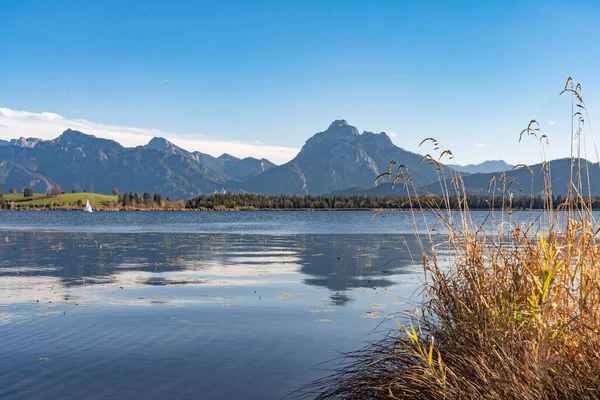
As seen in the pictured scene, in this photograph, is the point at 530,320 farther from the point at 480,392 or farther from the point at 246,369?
the point at 246,369

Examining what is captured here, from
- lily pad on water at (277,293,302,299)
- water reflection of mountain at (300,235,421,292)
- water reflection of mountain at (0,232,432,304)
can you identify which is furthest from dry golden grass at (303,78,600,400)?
lily pad on water at (277,293,302,299)

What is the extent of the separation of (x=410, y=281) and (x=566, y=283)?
1712 centimetres

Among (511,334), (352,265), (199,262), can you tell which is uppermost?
(511,334)

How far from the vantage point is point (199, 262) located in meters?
34.3

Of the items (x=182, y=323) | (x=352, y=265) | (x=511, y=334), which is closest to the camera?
(x=511, y=334)

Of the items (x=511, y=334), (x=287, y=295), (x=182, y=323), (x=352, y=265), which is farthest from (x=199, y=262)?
(x=511, y=334)

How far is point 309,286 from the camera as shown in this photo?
80.8ft

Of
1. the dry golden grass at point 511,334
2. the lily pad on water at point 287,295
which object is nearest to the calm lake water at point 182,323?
the lily pad on water at point 287,295

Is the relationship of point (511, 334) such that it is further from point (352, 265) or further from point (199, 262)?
point (199, 262)

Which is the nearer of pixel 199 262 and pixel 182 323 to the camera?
pixel 182 323

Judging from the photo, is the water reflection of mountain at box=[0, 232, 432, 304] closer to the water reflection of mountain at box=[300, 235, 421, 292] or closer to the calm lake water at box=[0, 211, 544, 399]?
the water reflection of mountain at box=[300, 235, 421, 292]

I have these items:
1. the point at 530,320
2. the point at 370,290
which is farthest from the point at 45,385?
the point at 370,290

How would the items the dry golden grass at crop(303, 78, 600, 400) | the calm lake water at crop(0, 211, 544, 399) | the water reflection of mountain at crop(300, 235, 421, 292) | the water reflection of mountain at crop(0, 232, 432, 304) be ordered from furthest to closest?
the water reflection of mountain at crop(0, 232, 432, 304)
the water reflection of mountain at crop(300, 235, 421, 292)
the calm lake water at crop(0, 211, 544, 399)
the dry golden grass at crop(303, 78, 600, 400)

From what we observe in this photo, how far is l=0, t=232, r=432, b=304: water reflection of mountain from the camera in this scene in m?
26.8
